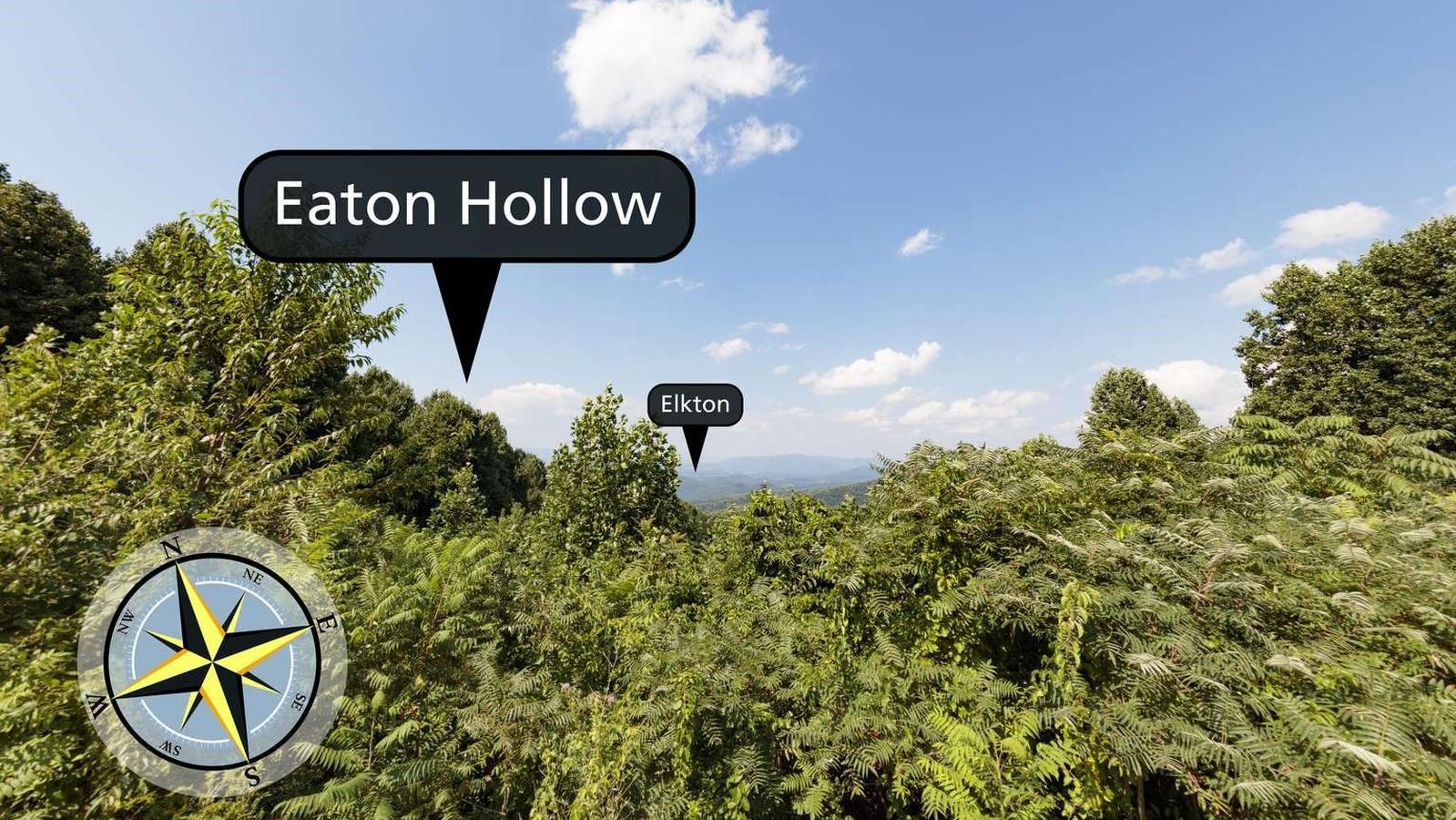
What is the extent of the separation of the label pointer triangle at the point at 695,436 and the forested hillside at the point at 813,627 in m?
3.49

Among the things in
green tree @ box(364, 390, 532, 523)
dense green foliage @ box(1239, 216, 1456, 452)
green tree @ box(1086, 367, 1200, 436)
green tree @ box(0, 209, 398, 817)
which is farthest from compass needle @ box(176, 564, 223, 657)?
green tree @ box(1086, 367, 1200, 436)

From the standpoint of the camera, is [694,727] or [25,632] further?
[694,727]

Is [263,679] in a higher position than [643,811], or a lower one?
higher

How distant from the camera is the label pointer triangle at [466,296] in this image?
11.1 ft

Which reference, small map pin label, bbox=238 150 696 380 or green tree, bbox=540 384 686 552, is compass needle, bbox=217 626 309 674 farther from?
green tree, bbox=540 384 686 552

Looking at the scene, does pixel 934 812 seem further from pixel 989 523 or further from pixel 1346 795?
pixel 989 523

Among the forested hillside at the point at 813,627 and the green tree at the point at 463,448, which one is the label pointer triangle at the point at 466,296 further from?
the green tree at the point at 463,448

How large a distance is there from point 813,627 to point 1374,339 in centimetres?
2873

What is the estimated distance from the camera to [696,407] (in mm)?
8602

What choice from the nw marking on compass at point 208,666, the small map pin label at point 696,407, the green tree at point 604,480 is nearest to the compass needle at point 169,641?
the nw marking on compass at point 208,666

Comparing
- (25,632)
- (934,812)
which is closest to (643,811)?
(934,812)

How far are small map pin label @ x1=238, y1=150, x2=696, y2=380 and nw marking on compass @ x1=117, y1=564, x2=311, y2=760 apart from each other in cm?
218

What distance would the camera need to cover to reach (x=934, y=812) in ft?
8.34

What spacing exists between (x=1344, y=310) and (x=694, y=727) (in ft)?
101
